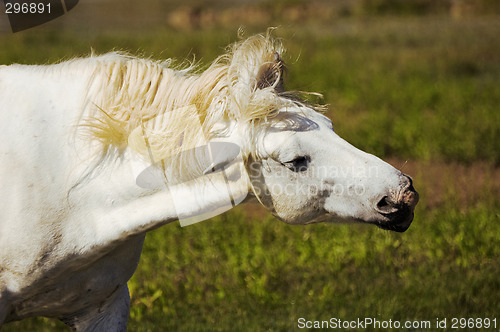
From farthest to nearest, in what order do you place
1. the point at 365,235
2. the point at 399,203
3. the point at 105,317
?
the point at 365,235, the point at 105,317, the point at 399,203

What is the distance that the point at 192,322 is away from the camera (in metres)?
4.45

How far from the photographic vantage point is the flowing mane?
8.82 feet

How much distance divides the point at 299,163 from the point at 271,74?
0.42m

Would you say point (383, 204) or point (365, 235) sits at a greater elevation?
point (383, 204)

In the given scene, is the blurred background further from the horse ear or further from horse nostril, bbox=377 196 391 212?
horse nostril, bbox=377 196 391 212

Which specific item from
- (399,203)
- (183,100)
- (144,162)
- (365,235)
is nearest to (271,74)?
(183,100)

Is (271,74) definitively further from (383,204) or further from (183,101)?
(383,204)

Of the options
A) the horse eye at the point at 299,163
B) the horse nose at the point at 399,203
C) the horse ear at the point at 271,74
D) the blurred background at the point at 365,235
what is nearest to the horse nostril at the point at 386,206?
the horse nose at the point at 399,203

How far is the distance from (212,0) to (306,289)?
24439mm

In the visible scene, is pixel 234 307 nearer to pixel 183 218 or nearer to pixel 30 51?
pixel 183 218

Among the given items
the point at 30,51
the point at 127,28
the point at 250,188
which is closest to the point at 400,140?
the point at 250,188

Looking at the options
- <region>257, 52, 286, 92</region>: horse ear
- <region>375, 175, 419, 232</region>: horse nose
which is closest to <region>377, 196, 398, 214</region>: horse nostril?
<region>375, 175, 419, 232</region>: horse nose

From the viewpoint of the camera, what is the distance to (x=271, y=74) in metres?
2.79

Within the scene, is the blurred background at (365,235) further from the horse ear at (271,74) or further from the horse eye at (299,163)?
the horse eye at (299,163)
